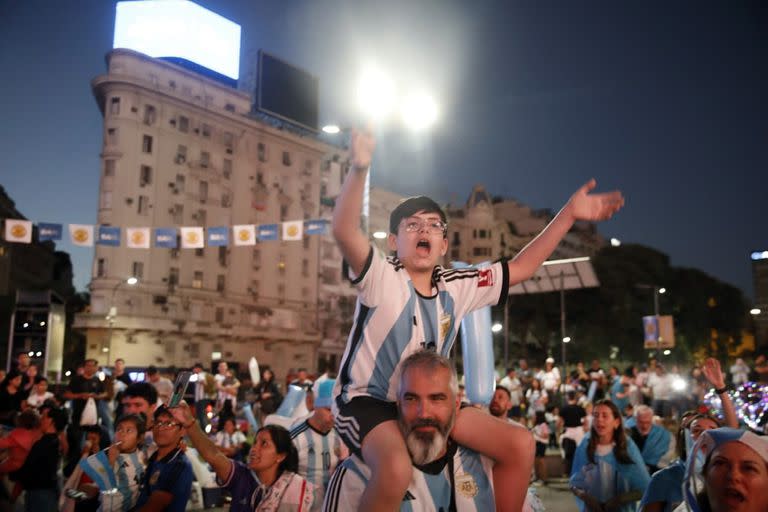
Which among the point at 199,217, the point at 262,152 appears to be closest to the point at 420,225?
the point at 199,217

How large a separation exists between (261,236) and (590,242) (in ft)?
316

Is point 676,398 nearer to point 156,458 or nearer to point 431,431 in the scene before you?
point 156,458

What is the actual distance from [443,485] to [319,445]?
446cm

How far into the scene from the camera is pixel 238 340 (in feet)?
231

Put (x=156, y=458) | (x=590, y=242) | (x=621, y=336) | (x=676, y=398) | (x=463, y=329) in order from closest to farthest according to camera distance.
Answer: (x=463, y=329), (x=156, y=458), (x=676, y=398), (x=621, y=336), (x=590, y=242)

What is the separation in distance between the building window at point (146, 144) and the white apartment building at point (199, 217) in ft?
0.30

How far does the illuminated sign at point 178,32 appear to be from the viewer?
61938 millimetres

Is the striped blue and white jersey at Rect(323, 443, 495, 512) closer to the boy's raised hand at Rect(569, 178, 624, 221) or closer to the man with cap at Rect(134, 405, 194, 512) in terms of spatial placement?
the boy's raised hand at Rect(569, 178, 624, 221)

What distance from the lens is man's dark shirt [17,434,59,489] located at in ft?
27.8

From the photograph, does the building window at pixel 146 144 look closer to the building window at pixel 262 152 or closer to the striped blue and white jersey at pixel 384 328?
the building window at pixel 262 152

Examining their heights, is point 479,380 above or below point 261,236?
below

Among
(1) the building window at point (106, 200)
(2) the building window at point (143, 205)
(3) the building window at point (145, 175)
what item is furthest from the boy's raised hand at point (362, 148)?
(3) the building window at point (145, 175)

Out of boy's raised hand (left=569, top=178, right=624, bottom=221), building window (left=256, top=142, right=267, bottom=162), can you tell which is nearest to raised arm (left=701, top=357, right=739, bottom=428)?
boy's raised hand (left=569, top=178, right=624, bottom=221)

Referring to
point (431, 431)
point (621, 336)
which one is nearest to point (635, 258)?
point (621, 336)
